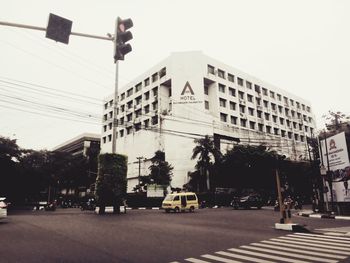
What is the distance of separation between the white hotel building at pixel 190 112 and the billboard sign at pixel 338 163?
2335cm

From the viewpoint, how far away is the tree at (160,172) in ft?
153

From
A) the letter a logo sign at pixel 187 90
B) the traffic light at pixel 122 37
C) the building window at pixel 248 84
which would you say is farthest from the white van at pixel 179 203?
the building window at pixel 248 84

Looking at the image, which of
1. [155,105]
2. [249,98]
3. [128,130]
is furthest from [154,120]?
[249,98]

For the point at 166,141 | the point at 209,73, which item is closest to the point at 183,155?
the point at 166,141

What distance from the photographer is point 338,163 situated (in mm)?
22422

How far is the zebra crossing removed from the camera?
688 cm

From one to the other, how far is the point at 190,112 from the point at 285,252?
46.0 meters

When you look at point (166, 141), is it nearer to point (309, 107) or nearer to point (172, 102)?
point (172, 102)

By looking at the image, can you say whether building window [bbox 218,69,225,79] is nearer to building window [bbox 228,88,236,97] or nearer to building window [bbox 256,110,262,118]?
building window [bbox 228,88,236,97]

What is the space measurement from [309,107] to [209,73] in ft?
143

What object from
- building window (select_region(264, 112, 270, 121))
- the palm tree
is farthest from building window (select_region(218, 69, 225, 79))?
the palm tree

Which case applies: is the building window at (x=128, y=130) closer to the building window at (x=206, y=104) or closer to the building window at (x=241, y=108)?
the building window at (x=206, y=104)

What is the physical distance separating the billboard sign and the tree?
89.3 feet

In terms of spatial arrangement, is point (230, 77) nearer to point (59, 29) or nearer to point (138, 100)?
point (138, 100)
